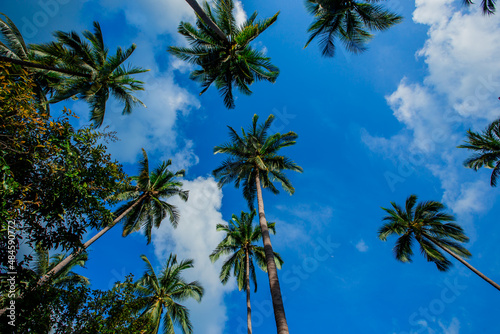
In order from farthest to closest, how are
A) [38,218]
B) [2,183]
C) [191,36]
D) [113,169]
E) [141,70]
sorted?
[141,70] < [191,36] < [113,169] < [38,218] < [2,183]

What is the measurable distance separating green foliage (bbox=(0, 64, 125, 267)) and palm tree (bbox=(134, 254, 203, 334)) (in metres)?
14.7

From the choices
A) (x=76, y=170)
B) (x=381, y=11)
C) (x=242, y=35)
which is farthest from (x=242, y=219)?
(x=381, y=11)

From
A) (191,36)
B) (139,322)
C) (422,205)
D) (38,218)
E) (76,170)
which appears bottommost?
(139,322)

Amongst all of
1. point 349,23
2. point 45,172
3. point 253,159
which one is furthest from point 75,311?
point 349,23

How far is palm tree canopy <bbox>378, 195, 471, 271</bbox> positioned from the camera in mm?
17484

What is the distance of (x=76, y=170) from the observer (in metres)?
5.24

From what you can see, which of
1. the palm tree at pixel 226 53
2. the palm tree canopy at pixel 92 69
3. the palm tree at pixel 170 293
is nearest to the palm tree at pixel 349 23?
the palm tree at pixel 226 53

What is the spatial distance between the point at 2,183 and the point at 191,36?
12.5m

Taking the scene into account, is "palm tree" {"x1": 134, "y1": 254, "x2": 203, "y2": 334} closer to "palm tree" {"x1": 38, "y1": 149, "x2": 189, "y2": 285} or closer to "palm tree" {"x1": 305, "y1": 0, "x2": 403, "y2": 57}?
"palm tree" {"x1": 38, "y1": 149, "x2": 189, "y2": 285}

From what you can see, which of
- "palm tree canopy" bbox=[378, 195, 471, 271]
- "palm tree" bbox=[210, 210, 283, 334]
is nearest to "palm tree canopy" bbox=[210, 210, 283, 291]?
"palm tree" bbox=[210, 210, 283, 334]

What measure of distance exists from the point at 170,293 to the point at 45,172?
17628 mm

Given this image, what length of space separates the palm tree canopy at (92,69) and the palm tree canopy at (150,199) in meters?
5.27

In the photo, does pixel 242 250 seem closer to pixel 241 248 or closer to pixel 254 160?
pixel 241 248

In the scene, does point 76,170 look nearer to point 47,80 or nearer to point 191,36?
point 191,36
